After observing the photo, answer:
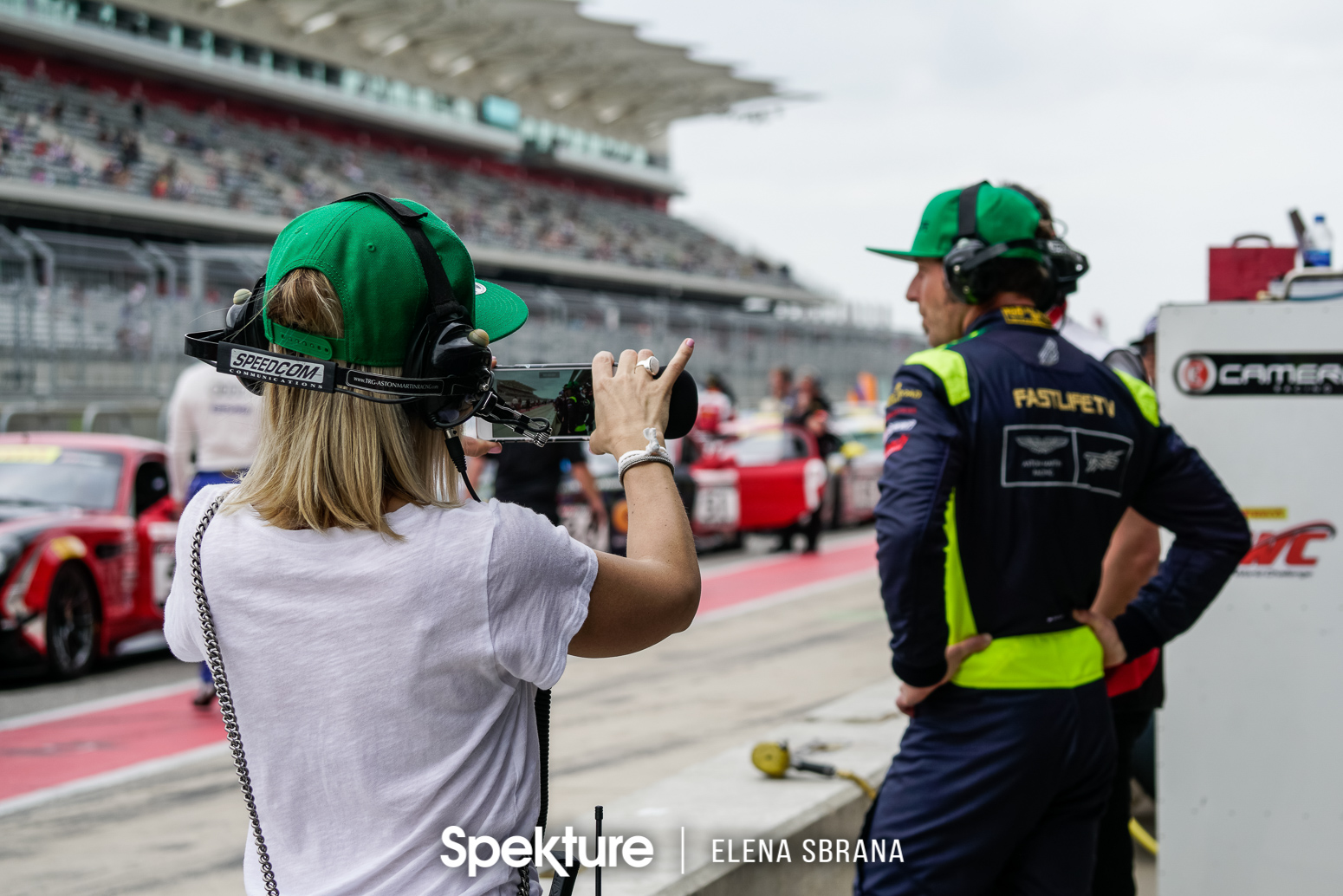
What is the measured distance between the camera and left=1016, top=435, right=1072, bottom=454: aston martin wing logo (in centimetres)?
241

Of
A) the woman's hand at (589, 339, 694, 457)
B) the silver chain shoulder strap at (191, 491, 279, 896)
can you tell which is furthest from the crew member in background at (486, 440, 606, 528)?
the silver chain shoulder strap at (191, 491, 279, 896)

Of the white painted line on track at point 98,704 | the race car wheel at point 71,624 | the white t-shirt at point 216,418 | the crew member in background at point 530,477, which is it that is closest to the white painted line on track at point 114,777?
the white painted line on track at point 98,704

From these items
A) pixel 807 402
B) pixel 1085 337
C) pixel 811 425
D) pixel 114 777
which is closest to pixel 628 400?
pixel 1085 337

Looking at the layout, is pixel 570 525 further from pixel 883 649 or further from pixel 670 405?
pixel 670 405

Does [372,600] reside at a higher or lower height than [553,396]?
lower

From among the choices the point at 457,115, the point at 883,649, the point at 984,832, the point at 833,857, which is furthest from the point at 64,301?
the point at 457,115

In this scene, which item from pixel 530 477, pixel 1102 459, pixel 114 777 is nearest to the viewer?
pixel 1102 459

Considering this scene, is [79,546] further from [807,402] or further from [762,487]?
[807,402]

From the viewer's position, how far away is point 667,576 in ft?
5.15

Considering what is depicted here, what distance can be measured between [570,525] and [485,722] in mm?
10353

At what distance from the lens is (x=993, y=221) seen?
104 inches

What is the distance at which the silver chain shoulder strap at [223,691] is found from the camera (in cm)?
150

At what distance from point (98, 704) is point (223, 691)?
21.4ft

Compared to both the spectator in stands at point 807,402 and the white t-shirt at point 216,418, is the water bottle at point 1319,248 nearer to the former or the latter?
the white t-shirt at point 216,418
